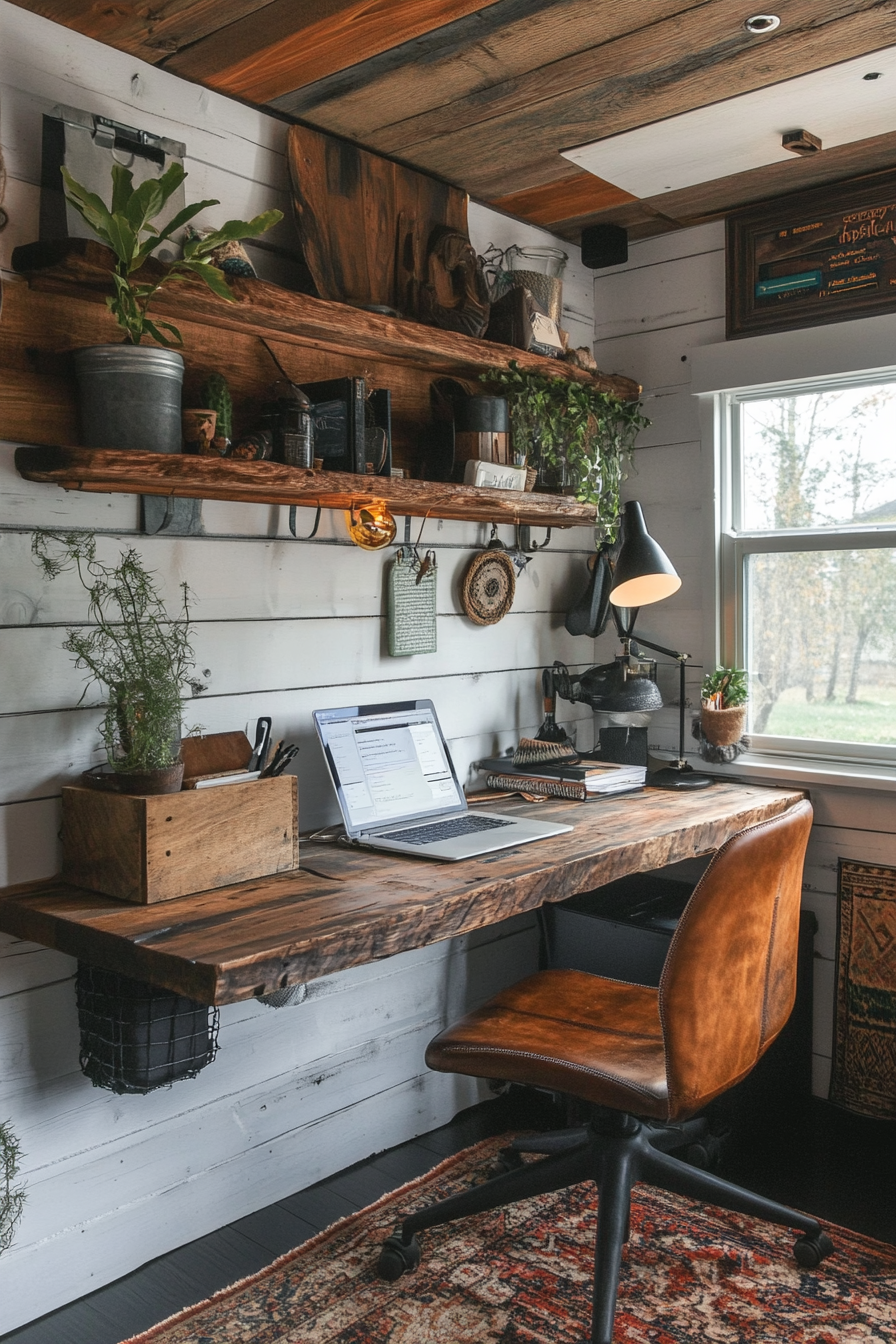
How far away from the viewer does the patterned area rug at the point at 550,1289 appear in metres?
1.86

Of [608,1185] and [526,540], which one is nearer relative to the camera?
[608,1185]

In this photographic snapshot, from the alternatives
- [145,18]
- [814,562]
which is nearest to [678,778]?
[814,562]

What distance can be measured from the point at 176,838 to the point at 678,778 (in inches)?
59.6

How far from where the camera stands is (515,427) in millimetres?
2643

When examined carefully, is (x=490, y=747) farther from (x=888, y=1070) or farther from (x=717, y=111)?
(x=717, y=111)

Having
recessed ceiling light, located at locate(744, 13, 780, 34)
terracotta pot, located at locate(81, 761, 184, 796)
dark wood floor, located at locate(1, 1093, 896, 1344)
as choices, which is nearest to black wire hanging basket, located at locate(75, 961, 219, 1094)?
terracotta pot, located at locate(81, 761, 184, 796)

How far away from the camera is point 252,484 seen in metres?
1.95

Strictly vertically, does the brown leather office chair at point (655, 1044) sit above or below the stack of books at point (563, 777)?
below

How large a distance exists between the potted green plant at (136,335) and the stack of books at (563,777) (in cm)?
123

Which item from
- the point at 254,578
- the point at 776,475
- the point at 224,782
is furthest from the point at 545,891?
the point at 776,475

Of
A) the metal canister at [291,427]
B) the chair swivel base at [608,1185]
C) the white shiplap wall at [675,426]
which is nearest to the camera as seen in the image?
the chair swivel base at [608,1185]

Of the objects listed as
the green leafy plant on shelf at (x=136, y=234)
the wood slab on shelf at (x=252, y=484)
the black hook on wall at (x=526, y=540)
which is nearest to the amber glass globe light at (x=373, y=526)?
the wood slab on shelf at (x=252, y=484)

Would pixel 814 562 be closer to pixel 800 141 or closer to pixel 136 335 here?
pixel 800 141

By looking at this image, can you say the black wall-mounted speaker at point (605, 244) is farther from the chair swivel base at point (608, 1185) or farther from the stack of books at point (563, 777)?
the chair swivel base at point (608, 1185)
